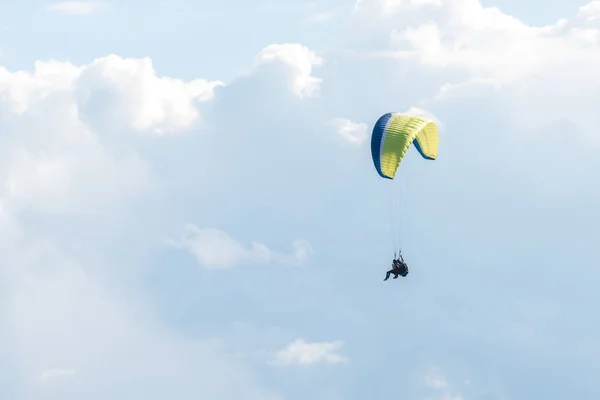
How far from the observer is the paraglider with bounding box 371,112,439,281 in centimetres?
9381

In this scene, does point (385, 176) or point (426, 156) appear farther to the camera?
point (426, 156)

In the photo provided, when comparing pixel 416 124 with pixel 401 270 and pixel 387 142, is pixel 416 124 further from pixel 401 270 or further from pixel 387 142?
pixel 401 270

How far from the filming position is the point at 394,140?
3716 inches

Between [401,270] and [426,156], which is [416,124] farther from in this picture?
[401,270]

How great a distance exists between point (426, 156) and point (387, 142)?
25.4 ft

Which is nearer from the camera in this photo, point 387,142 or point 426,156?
point 387,142

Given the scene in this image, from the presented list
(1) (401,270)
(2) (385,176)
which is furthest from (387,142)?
(1) (401,270)

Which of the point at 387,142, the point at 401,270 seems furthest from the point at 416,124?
the point at 401,270

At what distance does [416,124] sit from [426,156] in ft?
19.9

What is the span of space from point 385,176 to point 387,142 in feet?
9.84

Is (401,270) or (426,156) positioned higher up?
(426,156)

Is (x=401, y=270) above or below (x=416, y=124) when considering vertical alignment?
below

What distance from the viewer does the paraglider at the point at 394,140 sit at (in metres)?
93.8

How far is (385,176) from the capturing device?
9462 centimetres
